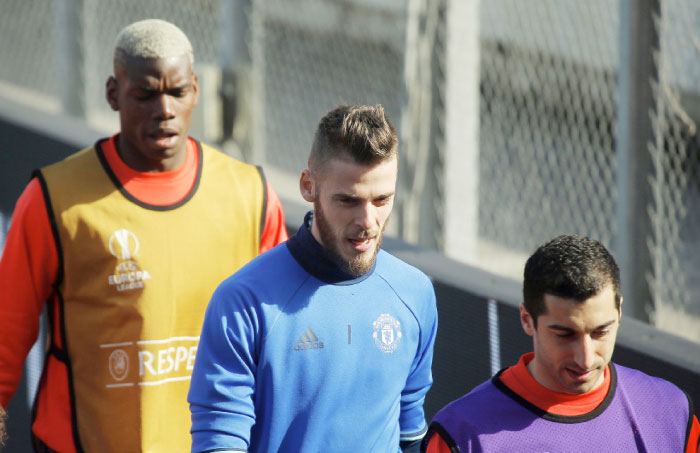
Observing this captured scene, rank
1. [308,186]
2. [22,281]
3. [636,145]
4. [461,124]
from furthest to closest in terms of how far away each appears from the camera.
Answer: [461,124] < [636,145] < [22,281] < [308,186]

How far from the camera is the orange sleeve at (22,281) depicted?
320 centimetres

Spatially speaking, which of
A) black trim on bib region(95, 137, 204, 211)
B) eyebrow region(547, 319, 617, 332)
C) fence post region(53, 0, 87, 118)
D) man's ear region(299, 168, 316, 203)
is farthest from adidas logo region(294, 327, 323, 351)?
fence post region(53, 0, 87, 118)

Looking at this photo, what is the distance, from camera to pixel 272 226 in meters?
3.53

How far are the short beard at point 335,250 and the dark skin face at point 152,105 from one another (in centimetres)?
87

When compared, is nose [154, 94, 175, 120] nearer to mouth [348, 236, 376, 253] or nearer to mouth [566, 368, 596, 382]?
mouth [348, 236, 376, 253]

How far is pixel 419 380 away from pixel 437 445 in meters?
0.41

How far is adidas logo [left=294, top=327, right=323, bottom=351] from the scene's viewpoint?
Result: 2.60m

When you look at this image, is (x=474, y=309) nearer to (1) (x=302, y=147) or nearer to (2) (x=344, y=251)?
(2) (x=344, y=251)

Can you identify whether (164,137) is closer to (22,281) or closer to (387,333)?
(22,281)

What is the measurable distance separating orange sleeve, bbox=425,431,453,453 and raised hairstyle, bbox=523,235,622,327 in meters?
0.38

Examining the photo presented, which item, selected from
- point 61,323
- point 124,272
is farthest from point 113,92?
point 61,323

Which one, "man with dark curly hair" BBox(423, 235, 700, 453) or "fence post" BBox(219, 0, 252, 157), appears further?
"fence post" BBox(219, 0, 252, 157)

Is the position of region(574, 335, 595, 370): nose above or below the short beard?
below

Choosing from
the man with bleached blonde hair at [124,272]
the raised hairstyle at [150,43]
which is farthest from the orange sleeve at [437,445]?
the raised hairstyle at [150,43]
